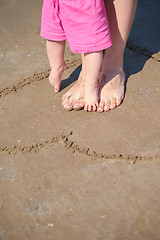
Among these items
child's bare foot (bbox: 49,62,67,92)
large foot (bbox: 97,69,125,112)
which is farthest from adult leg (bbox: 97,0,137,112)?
child's bare foot (bbox: 49,62,67,92)

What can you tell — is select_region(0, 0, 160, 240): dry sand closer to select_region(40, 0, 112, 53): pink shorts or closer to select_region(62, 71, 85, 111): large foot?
select_region(62, 71, 85, 111): large foot

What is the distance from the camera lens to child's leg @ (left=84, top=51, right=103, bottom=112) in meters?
1.89

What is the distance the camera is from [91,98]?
2.04m

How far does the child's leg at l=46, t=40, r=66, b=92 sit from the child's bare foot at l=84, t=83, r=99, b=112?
254 mm

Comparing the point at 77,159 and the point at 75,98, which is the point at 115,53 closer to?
the point at 75,98

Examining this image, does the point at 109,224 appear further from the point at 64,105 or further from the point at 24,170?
the point at 64,105

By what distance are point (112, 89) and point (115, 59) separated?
0.62 ft

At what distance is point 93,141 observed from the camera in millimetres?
1867

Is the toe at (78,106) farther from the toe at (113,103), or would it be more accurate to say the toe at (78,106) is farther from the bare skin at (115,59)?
the toe at (113,103)

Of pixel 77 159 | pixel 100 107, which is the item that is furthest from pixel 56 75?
pixel 77 159

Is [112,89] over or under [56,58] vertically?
under

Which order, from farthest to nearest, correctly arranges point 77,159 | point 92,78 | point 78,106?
1. point 78,106
2. point 92,78
3. point 77,159

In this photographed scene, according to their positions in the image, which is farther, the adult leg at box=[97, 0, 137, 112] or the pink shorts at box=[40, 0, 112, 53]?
the adult leg at box=[97, 0, 137, 112]

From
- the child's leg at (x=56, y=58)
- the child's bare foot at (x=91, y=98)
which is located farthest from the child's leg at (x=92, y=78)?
the child's leg at (x=56, y=58)
